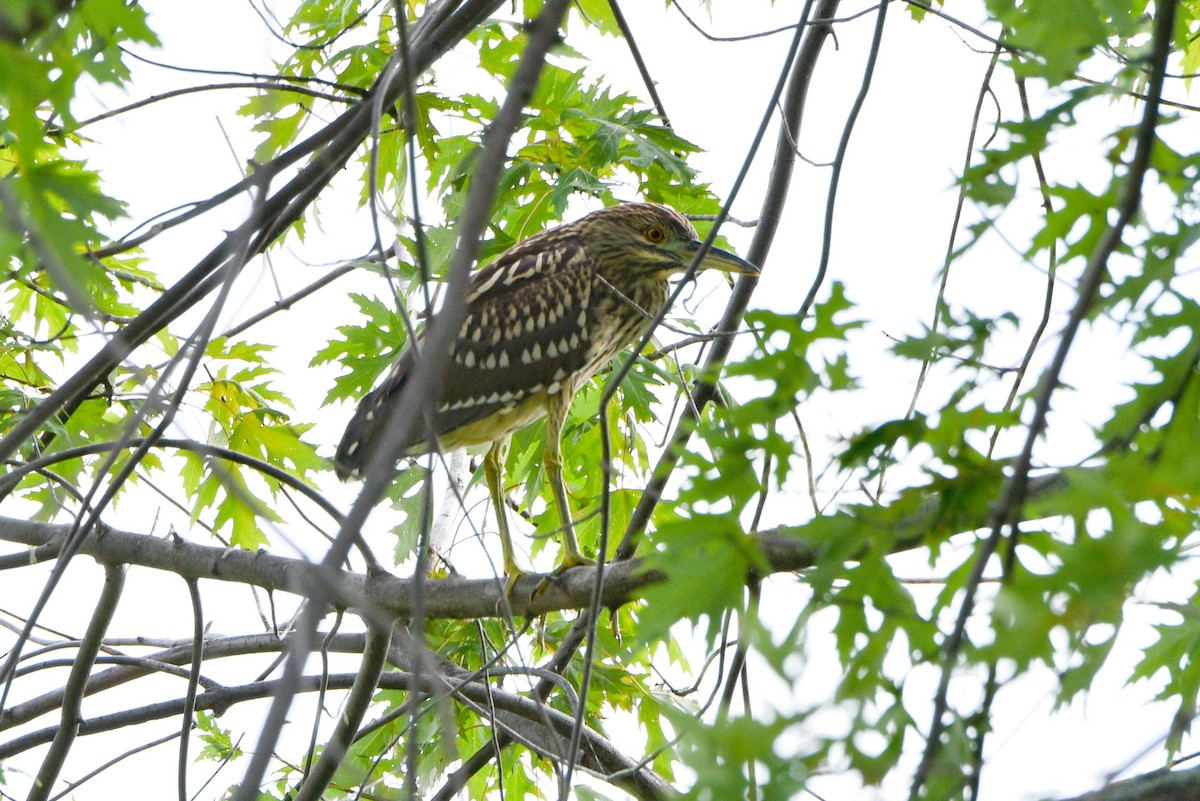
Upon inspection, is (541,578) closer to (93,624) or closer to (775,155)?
(93,624)

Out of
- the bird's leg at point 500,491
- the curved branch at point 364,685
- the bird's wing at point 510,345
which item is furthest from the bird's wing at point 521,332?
the curved branch at point 364,685

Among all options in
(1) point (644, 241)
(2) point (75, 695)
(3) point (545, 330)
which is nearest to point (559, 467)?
(3) point (545, 330)

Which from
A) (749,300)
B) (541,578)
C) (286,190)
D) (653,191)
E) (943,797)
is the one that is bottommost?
(943,797)

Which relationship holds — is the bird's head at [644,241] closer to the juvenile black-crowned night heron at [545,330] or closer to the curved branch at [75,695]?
the juvenile black-crowned night heron at [545,330]

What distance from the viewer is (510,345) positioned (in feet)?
14.4

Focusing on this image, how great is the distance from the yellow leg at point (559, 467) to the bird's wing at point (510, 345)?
0.09 meters

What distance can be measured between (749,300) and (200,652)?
2.01 metres

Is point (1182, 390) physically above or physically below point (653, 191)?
below

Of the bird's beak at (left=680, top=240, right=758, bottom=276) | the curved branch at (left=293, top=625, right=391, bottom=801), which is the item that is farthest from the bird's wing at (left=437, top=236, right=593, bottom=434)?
the curved branch at (left=293, top=625, right=391, bottom=801)

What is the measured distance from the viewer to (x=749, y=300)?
12.3 ft

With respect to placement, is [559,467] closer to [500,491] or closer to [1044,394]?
[500,491]

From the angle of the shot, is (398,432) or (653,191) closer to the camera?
(398,432)

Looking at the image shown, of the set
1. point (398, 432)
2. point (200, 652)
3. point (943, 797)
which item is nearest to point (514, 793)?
point (200, 652)

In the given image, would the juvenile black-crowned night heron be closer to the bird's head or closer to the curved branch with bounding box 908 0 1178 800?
the bird's head
